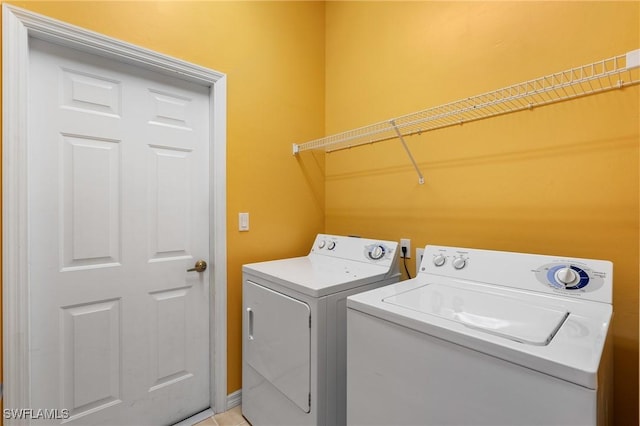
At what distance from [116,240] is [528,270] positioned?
75.4 inches

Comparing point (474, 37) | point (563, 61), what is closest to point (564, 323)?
point (563, 61)

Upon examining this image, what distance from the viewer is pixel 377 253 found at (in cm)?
167

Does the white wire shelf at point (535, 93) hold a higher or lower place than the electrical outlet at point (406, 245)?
higher

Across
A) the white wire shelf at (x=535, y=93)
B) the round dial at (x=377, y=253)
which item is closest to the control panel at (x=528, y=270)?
the round dial at (x=377, y=253)

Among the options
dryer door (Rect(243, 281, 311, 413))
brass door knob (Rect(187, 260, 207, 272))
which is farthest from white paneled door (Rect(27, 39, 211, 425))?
dryer door (Rect(243, 281, 311, 413))

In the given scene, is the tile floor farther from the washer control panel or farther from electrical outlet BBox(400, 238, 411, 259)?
the washer control panel

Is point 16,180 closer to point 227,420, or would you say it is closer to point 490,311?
point 227,420

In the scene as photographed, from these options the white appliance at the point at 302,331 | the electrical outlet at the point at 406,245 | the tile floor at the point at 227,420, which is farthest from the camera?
the electrical outlet at the point at 406,245

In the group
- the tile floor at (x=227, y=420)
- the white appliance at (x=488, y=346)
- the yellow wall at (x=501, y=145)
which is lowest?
→ the tile floor at (x=227, y=420)

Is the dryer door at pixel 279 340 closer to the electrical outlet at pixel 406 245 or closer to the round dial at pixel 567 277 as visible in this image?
the electrical outlet at pixel 406 245

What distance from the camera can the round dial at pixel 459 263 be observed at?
1.34 m

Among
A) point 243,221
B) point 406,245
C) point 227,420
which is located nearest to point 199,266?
point 243,221

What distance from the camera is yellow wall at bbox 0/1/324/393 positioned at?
5.27ft

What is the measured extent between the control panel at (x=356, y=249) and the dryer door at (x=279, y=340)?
545 mm
